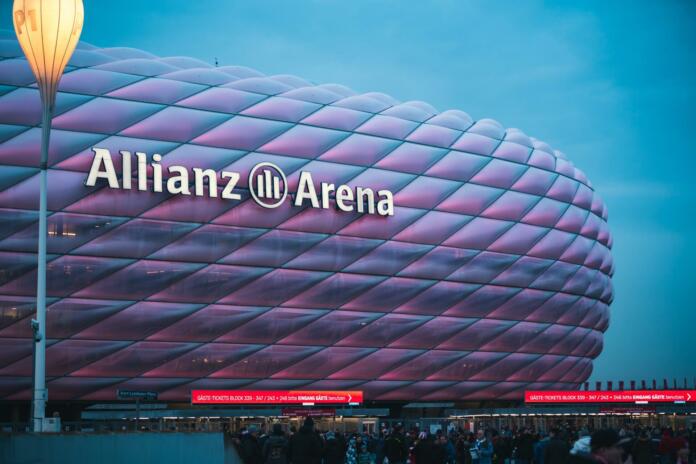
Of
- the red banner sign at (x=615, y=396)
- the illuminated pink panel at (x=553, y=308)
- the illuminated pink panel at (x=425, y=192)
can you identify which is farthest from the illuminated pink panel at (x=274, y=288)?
the red banner sign at (x=615, y=396)

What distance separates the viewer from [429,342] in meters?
50.4

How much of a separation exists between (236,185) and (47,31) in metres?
22.1

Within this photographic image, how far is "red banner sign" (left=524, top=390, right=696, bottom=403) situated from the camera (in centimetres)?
5397

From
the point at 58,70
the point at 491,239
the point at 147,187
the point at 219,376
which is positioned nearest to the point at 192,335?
the point at 219,376

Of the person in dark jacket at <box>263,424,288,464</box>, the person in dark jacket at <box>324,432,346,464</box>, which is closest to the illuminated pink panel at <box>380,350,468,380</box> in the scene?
the person in dark jacket at <box>324,432,346,464</box>

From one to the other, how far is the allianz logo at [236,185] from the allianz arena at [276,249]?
12.2 inches

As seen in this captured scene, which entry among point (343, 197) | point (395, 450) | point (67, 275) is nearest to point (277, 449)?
point (395, 450)

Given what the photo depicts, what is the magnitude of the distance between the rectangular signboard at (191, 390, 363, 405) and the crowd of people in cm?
540

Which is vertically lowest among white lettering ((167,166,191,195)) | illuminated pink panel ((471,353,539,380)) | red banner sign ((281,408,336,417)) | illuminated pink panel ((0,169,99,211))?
red banner sign ((281,408,336,417))

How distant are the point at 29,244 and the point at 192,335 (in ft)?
26.2

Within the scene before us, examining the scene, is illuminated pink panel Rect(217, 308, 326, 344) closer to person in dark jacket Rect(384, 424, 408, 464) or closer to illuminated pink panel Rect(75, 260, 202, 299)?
illuminated pink panel Rect(75, 260, 202, 299)

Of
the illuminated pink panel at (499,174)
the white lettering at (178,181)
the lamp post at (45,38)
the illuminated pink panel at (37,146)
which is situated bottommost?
the lamp post at (45,38)

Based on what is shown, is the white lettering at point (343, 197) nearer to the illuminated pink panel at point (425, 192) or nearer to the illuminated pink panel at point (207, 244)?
the illuminated pink panel at point (425, 192)

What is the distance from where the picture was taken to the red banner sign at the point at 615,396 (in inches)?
2125
